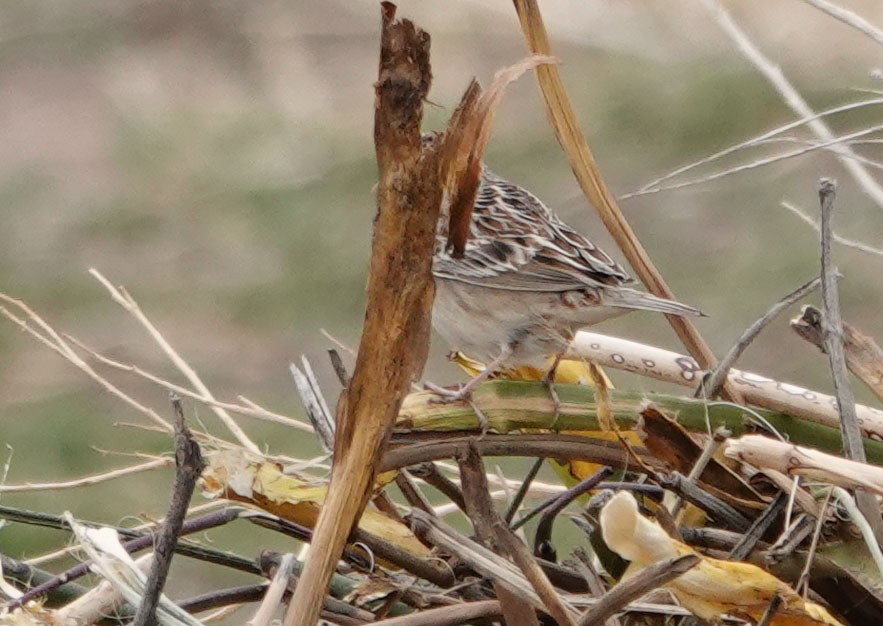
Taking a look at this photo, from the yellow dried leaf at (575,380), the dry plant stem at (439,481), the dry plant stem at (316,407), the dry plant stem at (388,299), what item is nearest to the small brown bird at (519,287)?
the yellow dried leaf at (575,380)

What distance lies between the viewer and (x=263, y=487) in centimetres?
171

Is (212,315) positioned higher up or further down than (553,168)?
further down

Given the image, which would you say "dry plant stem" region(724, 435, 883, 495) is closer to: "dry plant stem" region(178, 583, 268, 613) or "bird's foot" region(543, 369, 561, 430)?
"bird's foot" region(543, 369, 561, 430)

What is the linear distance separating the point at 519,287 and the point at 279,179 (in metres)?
4.93

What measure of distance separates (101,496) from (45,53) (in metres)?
3.92

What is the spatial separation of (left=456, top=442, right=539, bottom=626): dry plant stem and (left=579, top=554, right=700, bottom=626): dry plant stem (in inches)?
3.5

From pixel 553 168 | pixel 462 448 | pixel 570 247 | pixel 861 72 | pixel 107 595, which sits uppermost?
pixel 861 72

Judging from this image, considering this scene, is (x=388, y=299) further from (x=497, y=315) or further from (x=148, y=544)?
(x=497, y=315)

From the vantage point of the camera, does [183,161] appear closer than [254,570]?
No

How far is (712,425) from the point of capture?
177 cm

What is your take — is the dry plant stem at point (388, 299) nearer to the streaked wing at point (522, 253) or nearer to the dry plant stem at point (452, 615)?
the dry plant stem at point (452, 615)

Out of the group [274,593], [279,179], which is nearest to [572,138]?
[274,593]

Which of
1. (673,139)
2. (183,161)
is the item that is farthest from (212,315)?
(673,139)

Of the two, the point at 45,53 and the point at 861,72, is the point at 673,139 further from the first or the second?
the point at 45,53
